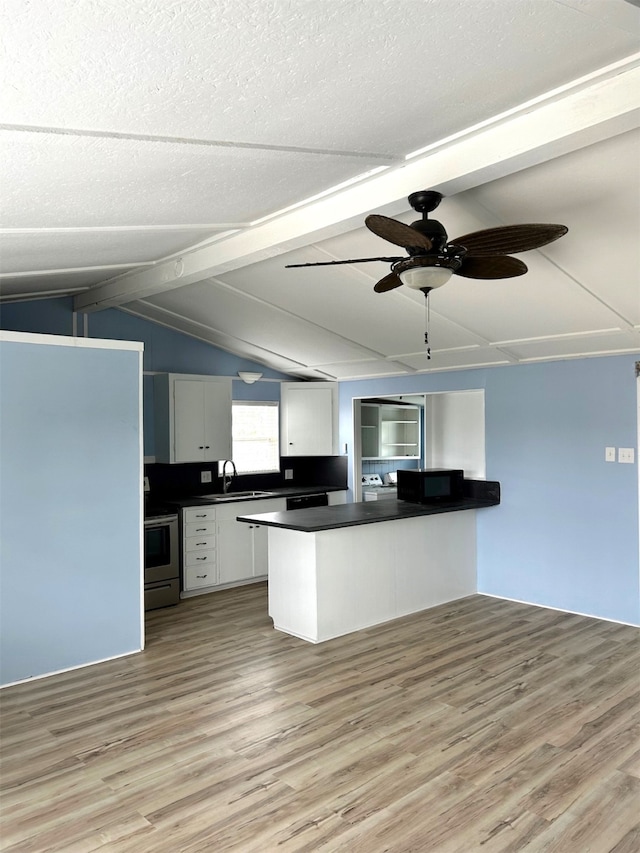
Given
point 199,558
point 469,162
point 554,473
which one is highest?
point 469,162

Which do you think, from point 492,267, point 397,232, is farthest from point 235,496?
point 397,232

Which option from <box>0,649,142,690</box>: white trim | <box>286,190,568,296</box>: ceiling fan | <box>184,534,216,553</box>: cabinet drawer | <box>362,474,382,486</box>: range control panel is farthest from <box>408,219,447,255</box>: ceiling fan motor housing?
<box>362,474,382,486</box>: range control panel

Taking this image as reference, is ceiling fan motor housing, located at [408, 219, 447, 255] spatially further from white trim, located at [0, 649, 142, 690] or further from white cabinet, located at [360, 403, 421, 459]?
white cabinet, located at [360, 403, 421, 459]

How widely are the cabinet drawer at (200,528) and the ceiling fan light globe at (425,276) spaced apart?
3827mm

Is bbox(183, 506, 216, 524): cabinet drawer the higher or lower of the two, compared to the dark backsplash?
lower

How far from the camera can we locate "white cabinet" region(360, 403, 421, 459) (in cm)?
785

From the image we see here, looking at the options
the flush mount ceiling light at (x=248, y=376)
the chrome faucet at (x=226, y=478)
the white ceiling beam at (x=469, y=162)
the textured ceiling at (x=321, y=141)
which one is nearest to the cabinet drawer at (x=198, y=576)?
the chrome faucet at (x=226, y=478)

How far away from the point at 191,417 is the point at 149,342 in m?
0.85

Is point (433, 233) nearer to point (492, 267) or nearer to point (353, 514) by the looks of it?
point (492, 267)

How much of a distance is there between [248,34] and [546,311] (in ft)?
10.8

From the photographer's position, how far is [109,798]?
2713mm

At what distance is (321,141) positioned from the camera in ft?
7.93

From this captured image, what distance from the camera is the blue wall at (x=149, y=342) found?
18.5ft

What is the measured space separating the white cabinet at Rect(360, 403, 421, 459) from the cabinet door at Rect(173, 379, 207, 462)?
2032mm
